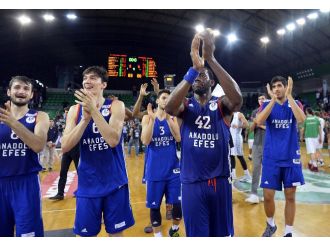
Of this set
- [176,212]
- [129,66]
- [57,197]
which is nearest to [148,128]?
[176,212]

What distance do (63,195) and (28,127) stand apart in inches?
159

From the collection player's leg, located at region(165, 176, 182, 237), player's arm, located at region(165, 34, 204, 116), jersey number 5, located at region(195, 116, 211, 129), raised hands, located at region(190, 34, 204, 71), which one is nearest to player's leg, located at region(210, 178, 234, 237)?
jersey number 5, located at region(195, 116, 211, 129)

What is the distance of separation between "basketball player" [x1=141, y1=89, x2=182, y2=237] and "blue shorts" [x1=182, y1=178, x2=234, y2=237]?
4.80 ft

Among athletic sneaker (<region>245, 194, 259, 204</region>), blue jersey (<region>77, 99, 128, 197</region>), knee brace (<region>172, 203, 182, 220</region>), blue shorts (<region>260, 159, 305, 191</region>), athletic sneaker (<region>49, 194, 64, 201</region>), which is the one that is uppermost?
blue jersey (<region>77, 99, 128, 197</region>)

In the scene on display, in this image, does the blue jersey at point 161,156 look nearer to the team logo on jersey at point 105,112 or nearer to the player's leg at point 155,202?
the player's leg at point 155,202

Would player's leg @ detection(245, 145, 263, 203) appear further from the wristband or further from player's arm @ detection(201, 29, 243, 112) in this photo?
the wristband

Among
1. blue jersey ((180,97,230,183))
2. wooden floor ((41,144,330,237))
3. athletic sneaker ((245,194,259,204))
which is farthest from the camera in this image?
athletic sneaker ((245,194,259,204))

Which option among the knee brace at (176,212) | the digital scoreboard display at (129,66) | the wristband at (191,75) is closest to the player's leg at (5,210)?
the wristband at (191,75)

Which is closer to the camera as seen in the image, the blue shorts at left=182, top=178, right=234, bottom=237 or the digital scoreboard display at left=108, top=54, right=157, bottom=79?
the blue shorts at left=182, top=178, right=234, bottom=237

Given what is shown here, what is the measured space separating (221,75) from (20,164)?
2.05 metres

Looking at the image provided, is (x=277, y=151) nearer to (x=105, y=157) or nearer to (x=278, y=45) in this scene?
(x=105, y=157)

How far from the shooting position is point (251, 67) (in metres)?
29.2

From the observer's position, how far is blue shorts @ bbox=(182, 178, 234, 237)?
2.66m
